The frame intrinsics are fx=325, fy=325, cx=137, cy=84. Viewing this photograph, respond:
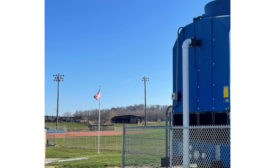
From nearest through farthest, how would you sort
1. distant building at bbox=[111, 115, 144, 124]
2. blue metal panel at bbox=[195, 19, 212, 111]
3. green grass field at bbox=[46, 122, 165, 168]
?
blue metal panel at bbox=[195, 19, 212, 111], green grass field at bbox=[46, 122, 165, 168], distant building at bbox=[111, 115, 144, 124]

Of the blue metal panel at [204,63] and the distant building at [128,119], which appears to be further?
the distant building at [128,119]

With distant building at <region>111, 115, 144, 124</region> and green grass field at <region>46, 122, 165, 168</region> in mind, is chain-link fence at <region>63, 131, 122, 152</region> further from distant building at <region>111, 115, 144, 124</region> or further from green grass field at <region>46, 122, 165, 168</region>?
distant building at <region>111, 115, 144, 124</region>

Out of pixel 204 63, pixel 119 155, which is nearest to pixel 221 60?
pixel 204 63

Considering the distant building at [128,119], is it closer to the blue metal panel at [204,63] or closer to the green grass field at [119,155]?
the green grass field at [119,155]

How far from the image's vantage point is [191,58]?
6598 millimetres

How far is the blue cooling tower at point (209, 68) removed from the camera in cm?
582

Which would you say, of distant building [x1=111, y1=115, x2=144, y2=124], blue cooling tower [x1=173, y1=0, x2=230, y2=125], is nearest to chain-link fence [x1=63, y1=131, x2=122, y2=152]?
blue cooling tower [x1=173, y1=0, x2=230, y2=125]

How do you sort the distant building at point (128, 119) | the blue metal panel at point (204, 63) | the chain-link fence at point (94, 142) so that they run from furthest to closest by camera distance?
the distant building at point (128, 119)
the chain-link fence at point (94, 142)
the blue metal panel at point (204, 63)

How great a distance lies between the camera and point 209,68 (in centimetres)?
620

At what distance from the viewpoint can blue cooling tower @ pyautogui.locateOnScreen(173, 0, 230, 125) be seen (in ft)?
19.1

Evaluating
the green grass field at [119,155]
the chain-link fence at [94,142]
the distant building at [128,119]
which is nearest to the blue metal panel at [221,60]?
the green grass field at [119,155]
